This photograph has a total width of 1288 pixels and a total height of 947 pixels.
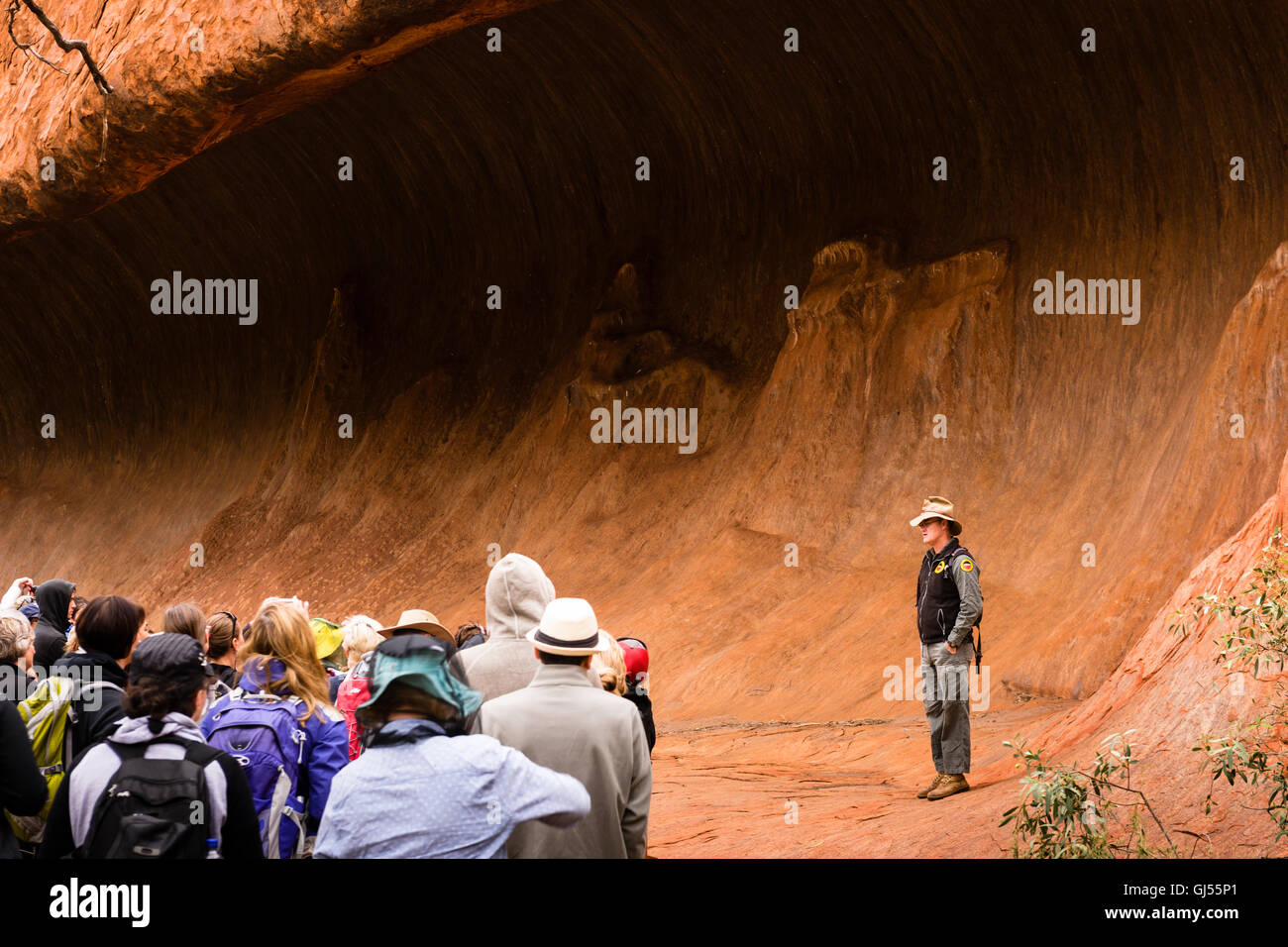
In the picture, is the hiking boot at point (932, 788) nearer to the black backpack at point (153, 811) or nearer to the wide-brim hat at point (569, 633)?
the wide-brim hat at point (569, 633)

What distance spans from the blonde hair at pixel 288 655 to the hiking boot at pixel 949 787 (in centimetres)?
430

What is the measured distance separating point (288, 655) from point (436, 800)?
1.30 meters

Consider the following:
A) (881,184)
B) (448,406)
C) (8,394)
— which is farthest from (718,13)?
(8,394)

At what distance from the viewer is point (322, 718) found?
3.83 meters

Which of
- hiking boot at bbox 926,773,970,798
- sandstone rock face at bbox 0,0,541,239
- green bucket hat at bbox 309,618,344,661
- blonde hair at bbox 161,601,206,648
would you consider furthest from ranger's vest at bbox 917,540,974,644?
sandstone rock face at bbox 0,0,541,239

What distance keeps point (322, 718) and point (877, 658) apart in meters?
8.23

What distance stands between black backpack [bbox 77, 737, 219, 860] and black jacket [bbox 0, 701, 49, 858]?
60 cm

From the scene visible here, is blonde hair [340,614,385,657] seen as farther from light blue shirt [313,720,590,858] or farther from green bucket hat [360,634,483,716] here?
light blue shirt [313,720,590,858]

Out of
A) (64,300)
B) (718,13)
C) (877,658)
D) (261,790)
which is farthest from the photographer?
(64,300)

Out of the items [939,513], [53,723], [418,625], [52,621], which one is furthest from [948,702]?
[53,723]

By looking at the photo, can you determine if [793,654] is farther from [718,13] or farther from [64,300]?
[64,300]

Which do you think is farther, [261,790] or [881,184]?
[881,184]

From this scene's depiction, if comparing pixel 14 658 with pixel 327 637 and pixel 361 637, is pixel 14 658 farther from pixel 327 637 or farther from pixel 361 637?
pixel 327 637

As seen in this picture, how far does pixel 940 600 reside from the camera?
281 inches
